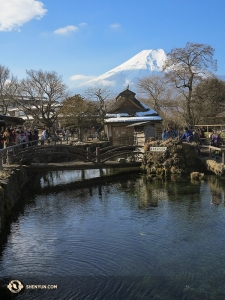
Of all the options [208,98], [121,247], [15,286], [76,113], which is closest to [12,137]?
[121,247]

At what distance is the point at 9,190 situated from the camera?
42.5 feet

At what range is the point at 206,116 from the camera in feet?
134

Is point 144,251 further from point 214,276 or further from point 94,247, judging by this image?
point 214,276

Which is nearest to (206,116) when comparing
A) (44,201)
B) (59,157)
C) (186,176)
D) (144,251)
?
(59,157)

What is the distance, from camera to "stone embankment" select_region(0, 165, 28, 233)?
1093 cm

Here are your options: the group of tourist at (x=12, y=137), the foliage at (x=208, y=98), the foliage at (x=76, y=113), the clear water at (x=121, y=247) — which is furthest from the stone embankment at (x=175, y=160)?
the foliage at (x=208, y=98)

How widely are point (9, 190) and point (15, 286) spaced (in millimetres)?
6295

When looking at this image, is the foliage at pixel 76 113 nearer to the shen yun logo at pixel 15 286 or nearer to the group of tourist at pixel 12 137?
the group of tourist at pixel 12 137

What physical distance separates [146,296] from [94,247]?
2740 millimetres

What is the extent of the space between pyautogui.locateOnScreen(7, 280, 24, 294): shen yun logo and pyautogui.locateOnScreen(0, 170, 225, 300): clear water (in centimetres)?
13

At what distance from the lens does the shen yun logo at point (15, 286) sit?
6973 millimetres

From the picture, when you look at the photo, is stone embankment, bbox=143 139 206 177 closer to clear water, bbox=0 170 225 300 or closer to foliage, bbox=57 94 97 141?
clear water, bbox=0 170 225 300

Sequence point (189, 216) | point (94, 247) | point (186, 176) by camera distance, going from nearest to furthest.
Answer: point (94, 247) < point (189, 216) < point (186, 176)

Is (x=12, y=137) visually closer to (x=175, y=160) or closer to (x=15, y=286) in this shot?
(x=175, y=160)
